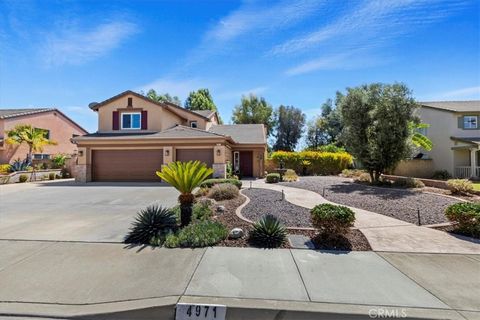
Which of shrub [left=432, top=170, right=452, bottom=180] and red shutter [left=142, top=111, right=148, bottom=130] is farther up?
red shutter [left=142, top=111, right=148, bottom=130]

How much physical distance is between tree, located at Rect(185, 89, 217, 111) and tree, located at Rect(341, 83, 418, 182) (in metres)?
33.2

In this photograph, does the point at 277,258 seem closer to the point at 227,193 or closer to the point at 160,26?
the point at 227,193

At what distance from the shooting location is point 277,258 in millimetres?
5363

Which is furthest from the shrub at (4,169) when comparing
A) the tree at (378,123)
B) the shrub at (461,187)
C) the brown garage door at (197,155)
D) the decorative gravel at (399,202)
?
the shrub at (461,187)

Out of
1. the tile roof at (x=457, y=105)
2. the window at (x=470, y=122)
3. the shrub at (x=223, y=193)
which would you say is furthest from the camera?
the tile roof at (x=457, y=105)

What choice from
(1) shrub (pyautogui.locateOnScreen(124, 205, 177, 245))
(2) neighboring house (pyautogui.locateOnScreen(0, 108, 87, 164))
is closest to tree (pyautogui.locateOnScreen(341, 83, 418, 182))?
(1) shrub (pyautogui.locateOnScreen(124, 205, 177, 245))

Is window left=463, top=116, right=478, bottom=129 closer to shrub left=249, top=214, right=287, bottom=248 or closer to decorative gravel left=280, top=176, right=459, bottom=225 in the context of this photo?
decorative gravel left=280, top=176, right=459, bottom=225

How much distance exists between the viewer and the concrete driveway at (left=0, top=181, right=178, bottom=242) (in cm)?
687

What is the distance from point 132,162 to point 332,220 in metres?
17.8

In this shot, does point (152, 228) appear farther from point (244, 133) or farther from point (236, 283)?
point (244, 133)

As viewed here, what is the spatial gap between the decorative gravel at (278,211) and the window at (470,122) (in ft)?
71.3

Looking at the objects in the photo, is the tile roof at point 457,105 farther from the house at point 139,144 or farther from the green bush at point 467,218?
the green bush at point 467,218

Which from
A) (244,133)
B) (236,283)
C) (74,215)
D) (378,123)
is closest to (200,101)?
(244,133)

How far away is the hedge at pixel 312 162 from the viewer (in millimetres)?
27062
